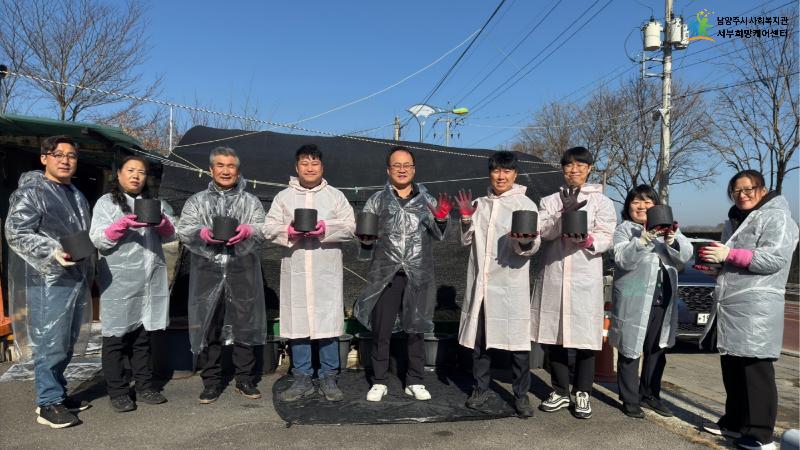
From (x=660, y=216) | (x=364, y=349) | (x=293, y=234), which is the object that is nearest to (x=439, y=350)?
(x=364, y=349)

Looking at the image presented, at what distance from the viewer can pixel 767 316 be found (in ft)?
9.47

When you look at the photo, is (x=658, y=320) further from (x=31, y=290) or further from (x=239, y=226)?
(x=31, y=290)

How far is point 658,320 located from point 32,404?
413 centimetres

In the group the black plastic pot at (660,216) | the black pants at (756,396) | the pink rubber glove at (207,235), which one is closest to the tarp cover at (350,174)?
the pink rubber glove at (207,235)

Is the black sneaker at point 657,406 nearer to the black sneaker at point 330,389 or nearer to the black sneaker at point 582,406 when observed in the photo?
the black sneaker at point 582,406

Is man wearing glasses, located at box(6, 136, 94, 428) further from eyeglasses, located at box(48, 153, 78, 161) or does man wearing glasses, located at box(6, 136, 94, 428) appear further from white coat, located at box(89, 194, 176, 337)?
white coat, located at box(89, 194, 176, 337)

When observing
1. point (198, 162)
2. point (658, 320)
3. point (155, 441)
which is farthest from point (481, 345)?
point (198, 162)

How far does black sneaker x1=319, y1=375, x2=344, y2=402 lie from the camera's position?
3.52m

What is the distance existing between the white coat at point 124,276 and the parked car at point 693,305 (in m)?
5.56

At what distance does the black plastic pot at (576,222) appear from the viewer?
301 centimetres

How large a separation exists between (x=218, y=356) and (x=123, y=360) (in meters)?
0.58

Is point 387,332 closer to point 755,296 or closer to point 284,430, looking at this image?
point 284,430

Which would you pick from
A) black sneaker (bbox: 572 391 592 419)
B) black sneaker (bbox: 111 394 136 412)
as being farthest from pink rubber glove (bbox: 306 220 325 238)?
black sneaker (bbox: 572 391 592 419)

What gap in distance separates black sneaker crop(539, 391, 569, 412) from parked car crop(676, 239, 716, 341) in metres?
3.31
